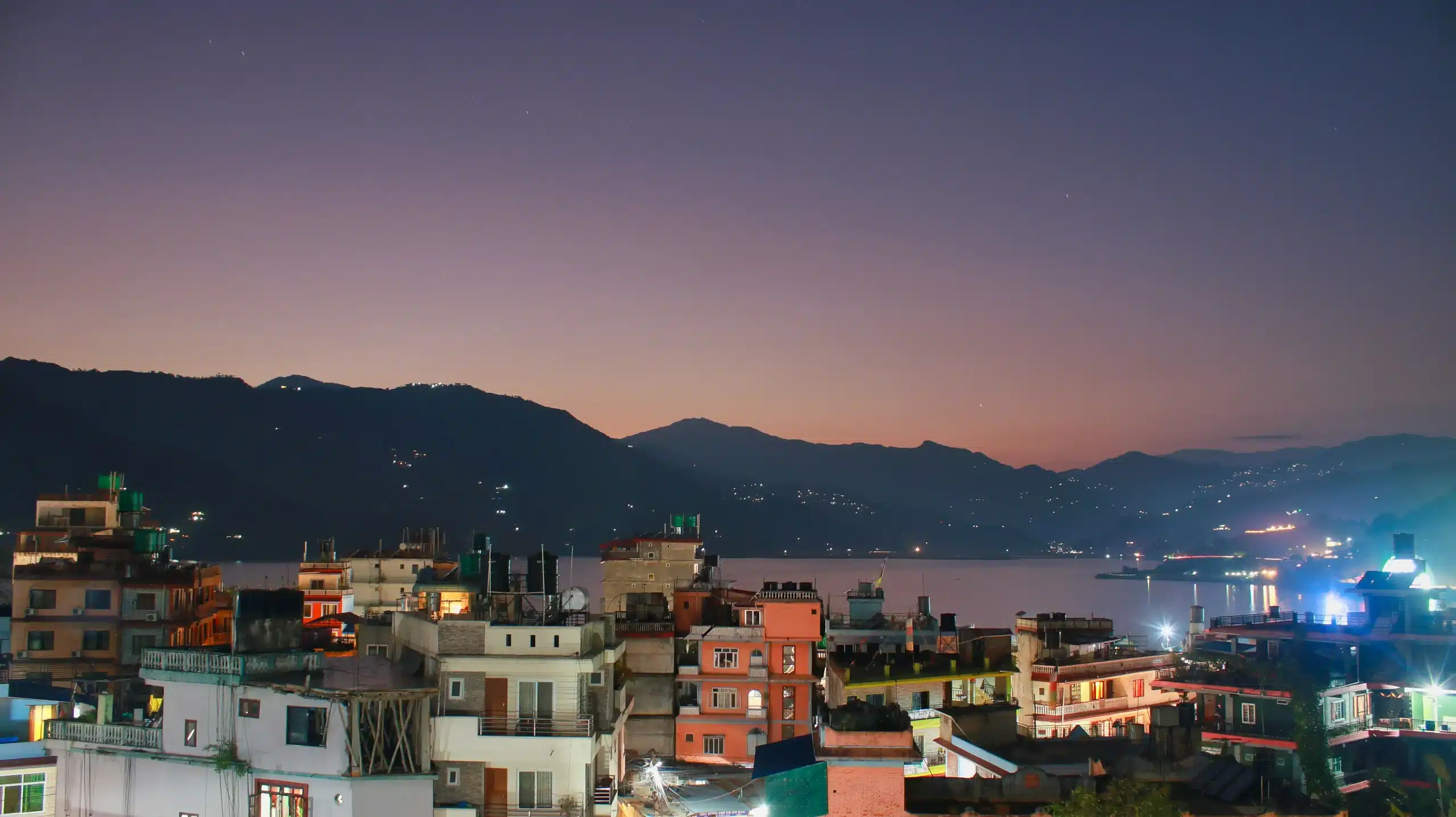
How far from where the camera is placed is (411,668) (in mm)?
25297

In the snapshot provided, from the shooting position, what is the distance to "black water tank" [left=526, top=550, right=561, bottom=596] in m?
29.4

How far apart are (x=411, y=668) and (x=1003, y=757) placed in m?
12.3

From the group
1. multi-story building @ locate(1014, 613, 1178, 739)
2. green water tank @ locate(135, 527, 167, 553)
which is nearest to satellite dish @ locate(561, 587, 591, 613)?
multi-story building @ locate(1014, 613, 1178, 739)

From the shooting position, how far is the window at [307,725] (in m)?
20.9

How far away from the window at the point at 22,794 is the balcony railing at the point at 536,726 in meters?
7.90

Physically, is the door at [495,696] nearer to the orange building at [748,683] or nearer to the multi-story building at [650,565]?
the orange building at [748,683]

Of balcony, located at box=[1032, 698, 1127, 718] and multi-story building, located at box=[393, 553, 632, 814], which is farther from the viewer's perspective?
balcony, located at box=[1032, 698, 1127, 718]

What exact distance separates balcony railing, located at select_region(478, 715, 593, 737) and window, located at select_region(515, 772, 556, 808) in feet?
2.43

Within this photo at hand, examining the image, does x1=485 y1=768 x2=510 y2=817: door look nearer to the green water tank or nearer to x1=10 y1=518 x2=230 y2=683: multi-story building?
x1=10 y1=518 x2=230 y2=683: multi-story building

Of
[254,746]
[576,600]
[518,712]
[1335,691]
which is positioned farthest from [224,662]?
[1335,691]

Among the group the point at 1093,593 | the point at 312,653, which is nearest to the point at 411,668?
the point at 312,653

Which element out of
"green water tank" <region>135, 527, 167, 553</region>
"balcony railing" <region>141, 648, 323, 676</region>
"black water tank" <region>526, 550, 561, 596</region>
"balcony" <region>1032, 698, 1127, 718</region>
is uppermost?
"green water tank" <region>135, 527, 167, 553</region>

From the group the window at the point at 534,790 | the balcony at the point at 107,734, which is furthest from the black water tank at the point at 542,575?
the balcony at the point at 107,734

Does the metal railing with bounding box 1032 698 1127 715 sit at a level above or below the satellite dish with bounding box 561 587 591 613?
below
